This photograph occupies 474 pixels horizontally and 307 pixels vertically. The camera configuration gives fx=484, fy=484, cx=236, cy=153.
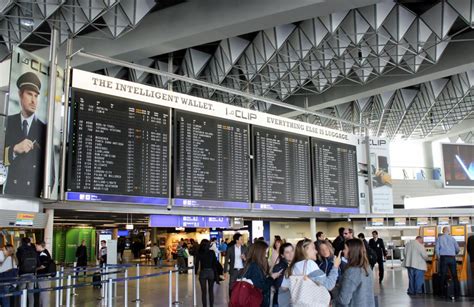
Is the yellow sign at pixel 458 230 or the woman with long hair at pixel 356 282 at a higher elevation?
the yellow sign at pixel 458 230

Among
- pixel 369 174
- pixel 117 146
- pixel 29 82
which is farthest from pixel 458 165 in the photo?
pixel 29 82

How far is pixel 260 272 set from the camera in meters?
5.16

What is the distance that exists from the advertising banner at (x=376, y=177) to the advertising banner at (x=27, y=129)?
9857mm

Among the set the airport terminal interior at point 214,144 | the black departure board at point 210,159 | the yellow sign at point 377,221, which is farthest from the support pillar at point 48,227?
the yellow sign at point 377,221

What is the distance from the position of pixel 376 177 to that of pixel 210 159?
699cm

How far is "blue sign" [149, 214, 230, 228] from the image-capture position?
11328 mm

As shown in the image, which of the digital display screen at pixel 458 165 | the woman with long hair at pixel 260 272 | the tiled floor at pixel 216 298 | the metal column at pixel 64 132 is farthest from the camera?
the digital display screen at pixel 458 165

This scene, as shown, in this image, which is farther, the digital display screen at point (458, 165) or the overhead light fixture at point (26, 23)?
the digital display screen at point (458, 165)

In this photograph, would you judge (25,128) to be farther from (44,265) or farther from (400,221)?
(400,221)

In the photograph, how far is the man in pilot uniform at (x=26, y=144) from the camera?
25.8ft

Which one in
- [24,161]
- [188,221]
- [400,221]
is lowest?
[400,221]

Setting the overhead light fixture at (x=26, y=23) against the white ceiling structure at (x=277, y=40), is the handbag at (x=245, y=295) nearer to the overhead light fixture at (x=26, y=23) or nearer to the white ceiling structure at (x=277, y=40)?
the white ceiling structure at (x=277, y=40)

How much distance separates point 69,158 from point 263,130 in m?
5.28

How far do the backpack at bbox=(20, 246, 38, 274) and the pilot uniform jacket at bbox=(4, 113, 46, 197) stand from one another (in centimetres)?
189
